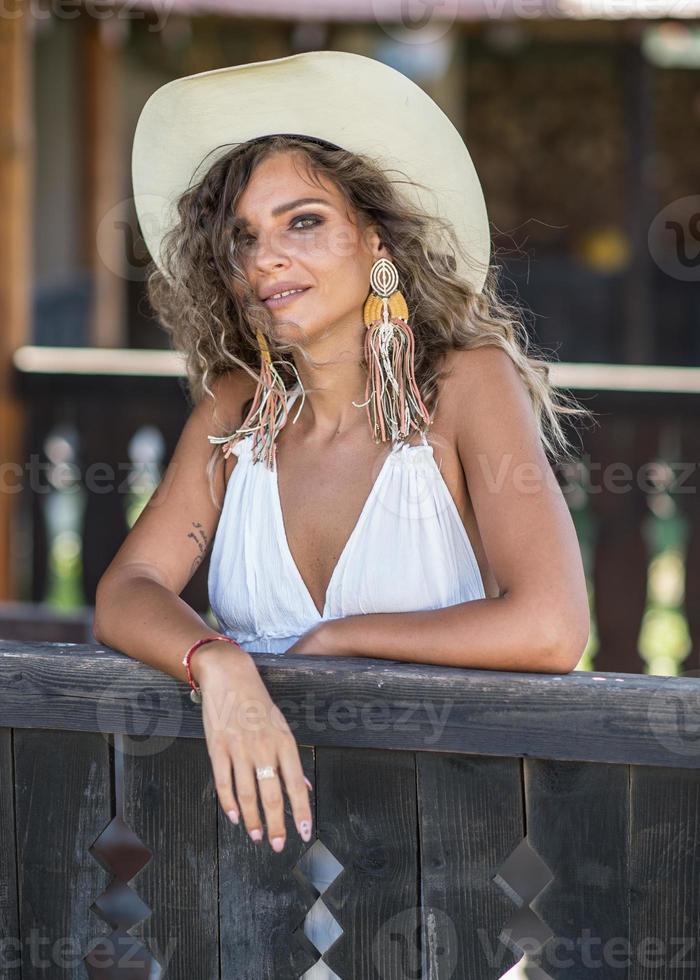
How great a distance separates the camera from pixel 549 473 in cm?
188

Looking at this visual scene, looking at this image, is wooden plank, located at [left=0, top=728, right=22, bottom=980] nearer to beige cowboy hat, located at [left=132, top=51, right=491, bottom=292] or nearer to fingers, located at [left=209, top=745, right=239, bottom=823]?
fingers, located at [left=209, top=745, right=239, bottom=823]

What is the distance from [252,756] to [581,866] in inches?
16.5

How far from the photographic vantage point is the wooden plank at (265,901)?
161 centimetres

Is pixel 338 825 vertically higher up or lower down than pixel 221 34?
lower down

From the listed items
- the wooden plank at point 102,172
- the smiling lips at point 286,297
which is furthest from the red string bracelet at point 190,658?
the wooden plank at point 102,172

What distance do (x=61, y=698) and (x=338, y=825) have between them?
0.41 m

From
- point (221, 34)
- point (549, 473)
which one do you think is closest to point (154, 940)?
point (549, 473)

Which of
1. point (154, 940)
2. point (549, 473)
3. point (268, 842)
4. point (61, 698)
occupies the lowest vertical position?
point (154, 940)

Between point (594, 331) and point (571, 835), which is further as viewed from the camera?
point (594, 331)

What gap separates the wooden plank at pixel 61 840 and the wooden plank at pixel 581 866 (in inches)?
22.9

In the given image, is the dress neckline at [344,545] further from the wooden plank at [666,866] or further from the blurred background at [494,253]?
the wooden plank at [666,866]

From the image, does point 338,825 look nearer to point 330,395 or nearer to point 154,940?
point 154,940

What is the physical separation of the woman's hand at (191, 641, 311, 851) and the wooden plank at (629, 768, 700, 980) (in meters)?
0.40

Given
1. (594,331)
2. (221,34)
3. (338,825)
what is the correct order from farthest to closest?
(221,34), (594,331), (338,825)
